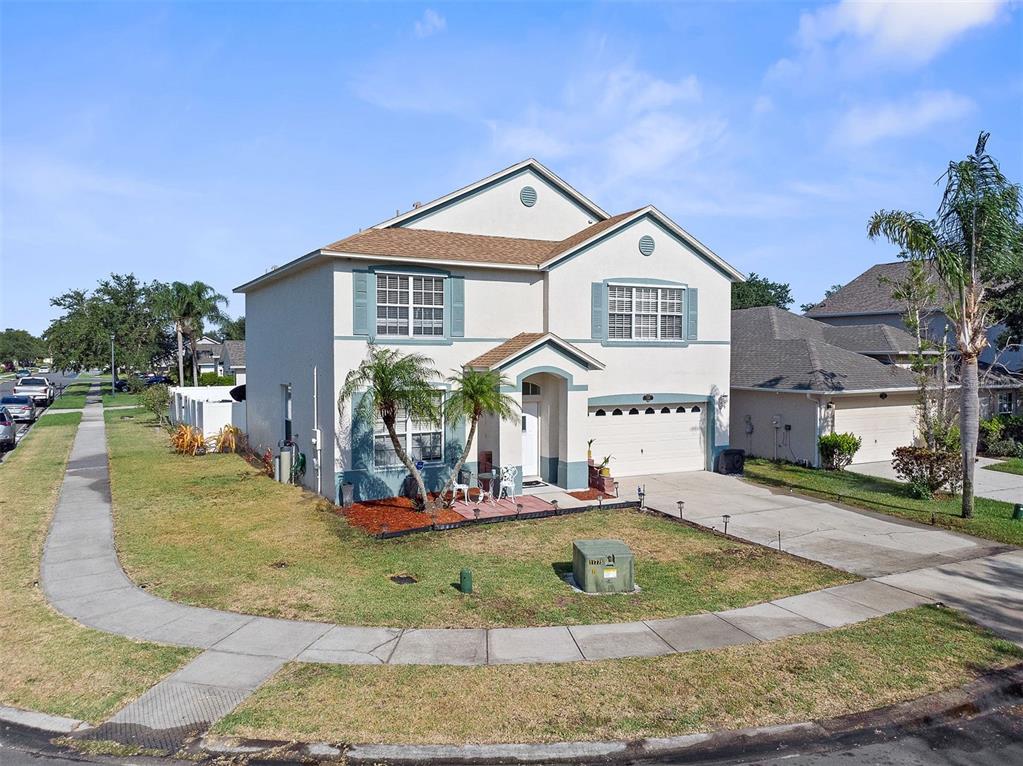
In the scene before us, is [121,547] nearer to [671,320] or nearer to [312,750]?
[312,750]

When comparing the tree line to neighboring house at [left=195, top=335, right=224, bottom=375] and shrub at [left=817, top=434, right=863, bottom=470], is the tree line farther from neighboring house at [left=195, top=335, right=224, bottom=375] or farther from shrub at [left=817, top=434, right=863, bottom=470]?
shrub at [left=817, top=434, right=863, bottom=470]

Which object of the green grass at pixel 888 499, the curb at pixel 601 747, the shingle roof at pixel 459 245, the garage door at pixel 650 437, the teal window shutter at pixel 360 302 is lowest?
the curb at pixel 601 747

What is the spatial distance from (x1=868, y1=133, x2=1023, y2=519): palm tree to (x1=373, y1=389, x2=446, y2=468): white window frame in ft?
39.8

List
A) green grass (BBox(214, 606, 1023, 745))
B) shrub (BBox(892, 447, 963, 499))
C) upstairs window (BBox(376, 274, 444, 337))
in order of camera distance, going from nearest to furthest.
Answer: green grass (BBox(214, 606, 1023, 745)) < upstairs window (BBox(376, 274, 444, 337)) < shrub (BBox(892, 447, 963, 499))

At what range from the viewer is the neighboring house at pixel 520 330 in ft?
54.7

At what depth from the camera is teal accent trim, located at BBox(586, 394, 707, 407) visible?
1989 centimetres

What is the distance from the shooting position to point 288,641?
8883 mm

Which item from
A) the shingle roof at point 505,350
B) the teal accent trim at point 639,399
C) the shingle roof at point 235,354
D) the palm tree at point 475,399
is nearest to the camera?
the palm tree at point 475,399

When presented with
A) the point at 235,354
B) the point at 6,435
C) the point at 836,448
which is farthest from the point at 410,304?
the point at 235,354

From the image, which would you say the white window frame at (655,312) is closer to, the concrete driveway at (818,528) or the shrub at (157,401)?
the concrete driveway at (818,528)

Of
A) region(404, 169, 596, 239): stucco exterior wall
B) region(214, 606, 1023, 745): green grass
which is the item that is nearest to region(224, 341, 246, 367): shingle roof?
region(404, 169, 596, 239): stucco exterior wall

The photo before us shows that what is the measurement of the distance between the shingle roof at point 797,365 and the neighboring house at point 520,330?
296cm

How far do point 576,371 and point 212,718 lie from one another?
12.6 m

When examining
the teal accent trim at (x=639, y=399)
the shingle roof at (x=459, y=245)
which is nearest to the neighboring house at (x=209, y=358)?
the shingle roof at (x=459, y=245)
